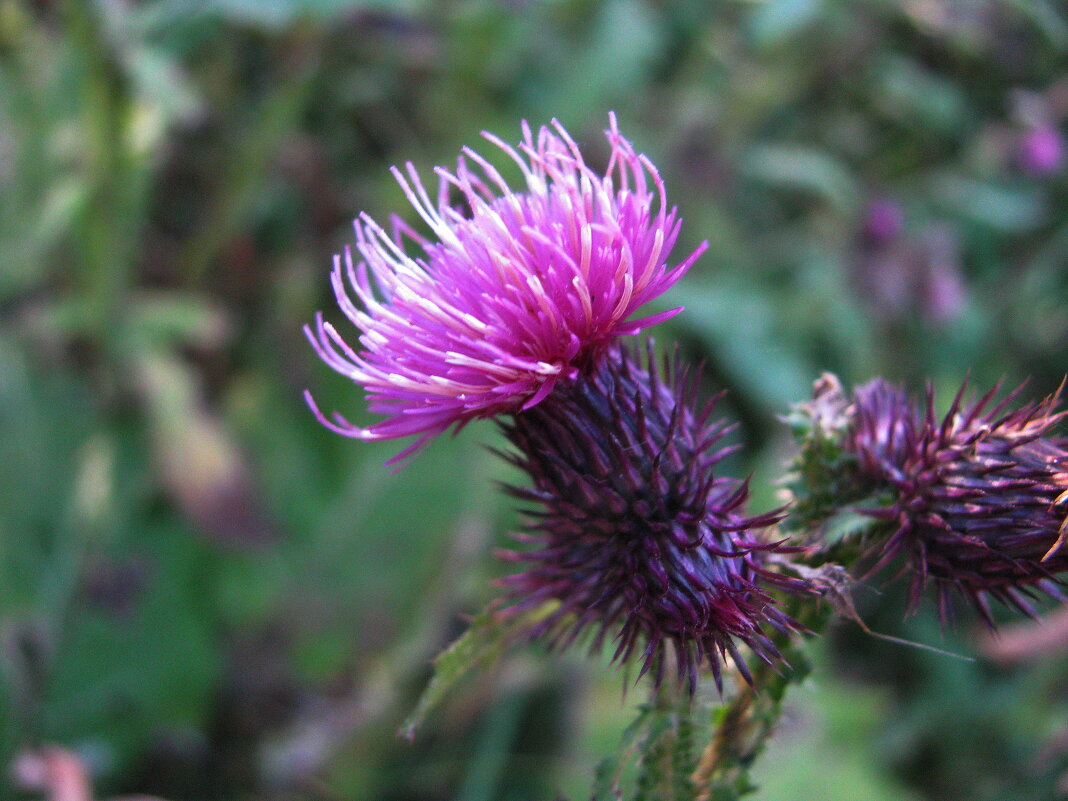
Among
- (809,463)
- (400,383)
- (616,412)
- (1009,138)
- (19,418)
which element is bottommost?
(19,418)

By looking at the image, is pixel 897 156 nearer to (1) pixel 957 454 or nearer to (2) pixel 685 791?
(1) pixel 957 454

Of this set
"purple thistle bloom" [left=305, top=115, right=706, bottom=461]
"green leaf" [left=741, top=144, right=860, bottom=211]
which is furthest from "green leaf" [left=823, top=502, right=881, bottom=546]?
"green leaf" [left=741, top=144, right=860, bottom=211]

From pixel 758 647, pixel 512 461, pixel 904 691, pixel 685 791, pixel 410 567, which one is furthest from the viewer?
pixel 904 691

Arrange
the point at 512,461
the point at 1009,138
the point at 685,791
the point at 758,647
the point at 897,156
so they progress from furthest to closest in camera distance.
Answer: the point at 897,156 → the point at 1009,138 → the point at 512,461 → the point at 685,791 → the point at 758,647

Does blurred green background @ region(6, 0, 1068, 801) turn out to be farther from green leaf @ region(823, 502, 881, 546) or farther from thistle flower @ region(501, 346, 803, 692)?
thistle flower @ region(501, 346, 803, 692)

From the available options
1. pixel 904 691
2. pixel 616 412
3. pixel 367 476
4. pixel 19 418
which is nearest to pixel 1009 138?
pixel 904 691

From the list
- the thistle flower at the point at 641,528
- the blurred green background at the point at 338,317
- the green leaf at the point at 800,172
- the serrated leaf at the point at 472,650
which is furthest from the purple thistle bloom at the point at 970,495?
the green leaf at the point at 800,172

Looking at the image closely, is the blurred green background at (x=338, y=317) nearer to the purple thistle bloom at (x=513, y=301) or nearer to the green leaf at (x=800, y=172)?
the green leaf at (x=800, y=172)
